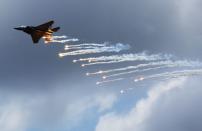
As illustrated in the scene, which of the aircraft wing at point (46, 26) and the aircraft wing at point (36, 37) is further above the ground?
the aircraft wing at point (46, 26)

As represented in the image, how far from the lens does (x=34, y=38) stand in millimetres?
124562

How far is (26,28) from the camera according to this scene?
12725 cm

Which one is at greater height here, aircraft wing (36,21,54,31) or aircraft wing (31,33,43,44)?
aircraft wing (36,21,54,31)

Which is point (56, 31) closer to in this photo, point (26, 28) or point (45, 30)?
point (45, 30)

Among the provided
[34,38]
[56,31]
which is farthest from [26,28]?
[56,31]

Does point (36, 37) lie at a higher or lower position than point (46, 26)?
lower

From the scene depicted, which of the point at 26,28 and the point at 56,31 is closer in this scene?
the point at 56,31

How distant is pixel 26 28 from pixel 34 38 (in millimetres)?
5888

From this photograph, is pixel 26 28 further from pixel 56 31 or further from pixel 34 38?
pixel 56 31

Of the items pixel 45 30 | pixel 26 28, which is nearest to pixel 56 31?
pixel 45 30

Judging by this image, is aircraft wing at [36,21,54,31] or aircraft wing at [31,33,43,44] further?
aircraft wing at [31,33,43,44]

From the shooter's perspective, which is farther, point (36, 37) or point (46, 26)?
point (36, 37)

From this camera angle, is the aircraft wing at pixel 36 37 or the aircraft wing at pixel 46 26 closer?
the aircraft wing at pixel 46 26

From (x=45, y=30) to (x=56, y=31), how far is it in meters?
5.33
